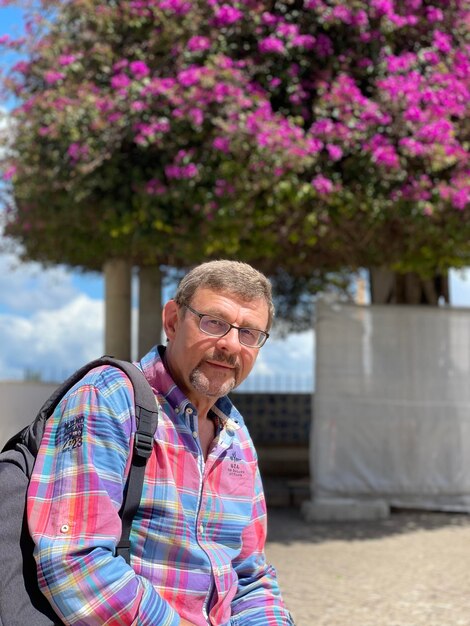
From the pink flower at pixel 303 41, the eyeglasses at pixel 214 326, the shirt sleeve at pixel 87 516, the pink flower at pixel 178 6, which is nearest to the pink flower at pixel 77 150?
the pink flower at pixel 178 6

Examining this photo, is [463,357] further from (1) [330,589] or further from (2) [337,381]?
(1) [330,589]

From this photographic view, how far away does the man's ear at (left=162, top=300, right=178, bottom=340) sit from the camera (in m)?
2.40

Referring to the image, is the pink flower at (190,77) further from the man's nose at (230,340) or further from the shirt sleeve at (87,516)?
the shirt sleeve at (87,516)

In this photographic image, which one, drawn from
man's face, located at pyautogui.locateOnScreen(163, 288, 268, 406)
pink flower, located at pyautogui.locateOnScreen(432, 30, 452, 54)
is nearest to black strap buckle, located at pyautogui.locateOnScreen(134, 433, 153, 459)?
man's face, located at pyautogui.locateOnScreen(163, 288, 268, 406)

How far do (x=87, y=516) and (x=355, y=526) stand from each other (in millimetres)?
8337

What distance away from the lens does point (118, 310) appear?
15.4m

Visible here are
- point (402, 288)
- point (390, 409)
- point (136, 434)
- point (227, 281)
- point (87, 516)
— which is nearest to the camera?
point (87, 516)

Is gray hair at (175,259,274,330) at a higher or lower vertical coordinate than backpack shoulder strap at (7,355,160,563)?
higher

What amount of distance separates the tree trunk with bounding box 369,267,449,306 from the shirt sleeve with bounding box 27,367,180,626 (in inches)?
392

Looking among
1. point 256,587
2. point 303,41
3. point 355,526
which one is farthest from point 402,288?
point 256,587

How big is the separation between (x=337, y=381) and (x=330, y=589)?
4142mm

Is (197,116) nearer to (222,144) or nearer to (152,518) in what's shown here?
(222,144)

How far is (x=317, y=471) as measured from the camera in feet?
34.6

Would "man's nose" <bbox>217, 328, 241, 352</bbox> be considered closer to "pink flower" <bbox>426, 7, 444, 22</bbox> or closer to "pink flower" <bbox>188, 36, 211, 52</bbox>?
"pink flower" <bbox>188, 36, 211, 52</bbox>
